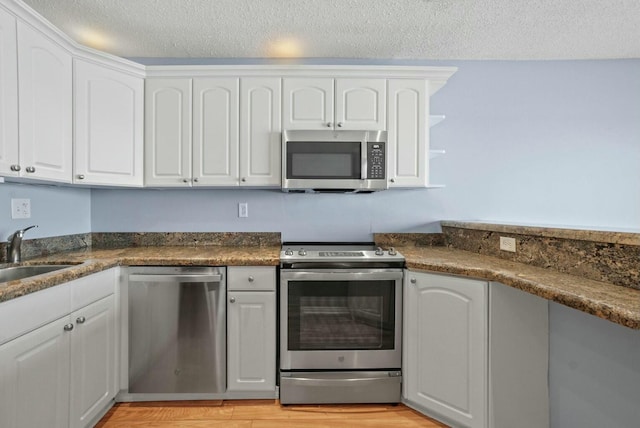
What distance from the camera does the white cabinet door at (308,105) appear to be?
2.06 metres

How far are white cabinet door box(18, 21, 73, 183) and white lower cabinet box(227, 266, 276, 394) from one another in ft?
3.71

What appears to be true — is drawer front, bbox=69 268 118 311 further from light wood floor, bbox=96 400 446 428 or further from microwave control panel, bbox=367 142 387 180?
microwave control panel, bbox=367 142 387 180

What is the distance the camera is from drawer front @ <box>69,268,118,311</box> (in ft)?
4.56

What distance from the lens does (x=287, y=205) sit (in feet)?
7.92

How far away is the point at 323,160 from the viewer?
2002 mm

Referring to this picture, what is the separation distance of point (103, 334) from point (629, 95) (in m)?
4.19

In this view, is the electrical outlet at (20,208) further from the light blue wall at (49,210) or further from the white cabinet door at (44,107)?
the white cabinet door at (44,107)

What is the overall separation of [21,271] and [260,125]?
5.21 feet

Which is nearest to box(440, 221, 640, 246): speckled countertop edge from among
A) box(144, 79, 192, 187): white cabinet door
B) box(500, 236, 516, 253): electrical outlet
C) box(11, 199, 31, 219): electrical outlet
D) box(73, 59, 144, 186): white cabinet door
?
box(500, 236, 516, 253): electrical outlet

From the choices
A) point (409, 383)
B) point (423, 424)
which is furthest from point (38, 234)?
point (423, 424)

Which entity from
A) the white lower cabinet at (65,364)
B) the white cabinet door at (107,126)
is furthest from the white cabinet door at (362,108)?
the white lower cabinet at (65,364)

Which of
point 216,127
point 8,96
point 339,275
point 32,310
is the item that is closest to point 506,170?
point 339,275

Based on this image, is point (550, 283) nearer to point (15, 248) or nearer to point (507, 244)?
point (507, 244)

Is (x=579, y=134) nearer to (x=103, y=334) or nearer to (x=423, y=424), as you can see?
(x=423, y=424)
